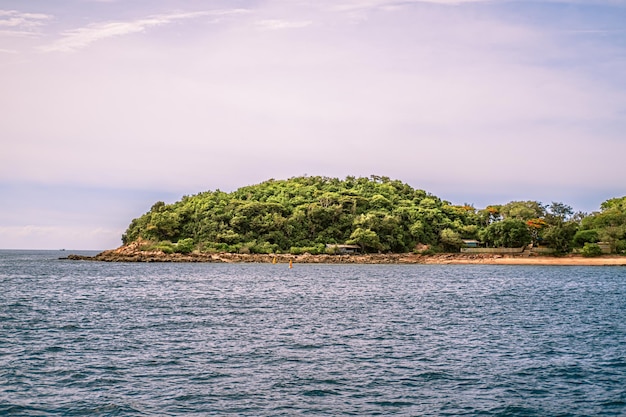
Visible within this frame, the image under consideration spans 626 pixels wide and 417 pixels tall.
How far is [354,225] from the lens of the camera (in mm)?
148375

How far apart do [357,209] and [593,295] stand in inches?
4146

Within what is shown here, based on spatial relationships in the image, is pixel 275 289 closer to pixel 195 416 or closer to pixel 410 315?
pixel 410 315

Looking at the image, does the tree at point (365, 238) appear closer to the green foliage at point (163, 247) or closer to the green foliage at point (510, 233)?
the green foliage at point (510, 233)

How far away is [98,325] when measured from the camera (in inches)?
1337

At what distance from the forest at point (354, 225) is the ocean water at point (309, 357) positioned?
289ft

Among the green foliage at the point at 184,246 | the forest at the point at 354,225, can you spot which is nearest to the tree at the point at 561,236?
the forest at the point at 354,225

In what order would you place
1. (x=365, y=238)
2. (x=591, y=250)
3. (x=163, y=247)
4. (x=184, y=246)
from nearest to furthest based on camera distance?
(x=591, y=250) → (x=163, y=247) → (x=184, y=246) → (x=365, y=238)

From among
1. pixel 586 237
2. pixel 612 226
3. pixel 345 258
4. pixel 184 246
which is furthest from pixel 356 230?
pixel 612 226

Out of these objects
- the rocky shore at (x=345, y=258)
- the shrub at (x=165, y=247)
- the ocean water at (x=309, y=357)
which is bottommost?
the ocean water at (x=309, y=357)

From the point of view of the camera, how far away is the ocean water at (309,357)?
1898cm

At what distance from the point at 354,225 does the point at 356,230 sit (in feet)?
23.2

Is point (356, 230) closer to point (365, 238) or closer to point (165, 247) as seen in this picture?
point (365, 238)

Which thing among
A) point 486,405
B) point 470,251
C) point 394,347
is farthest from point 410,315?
point 470,251

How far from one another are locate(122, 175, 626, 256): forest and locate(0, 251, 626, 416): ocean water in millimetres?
88196
